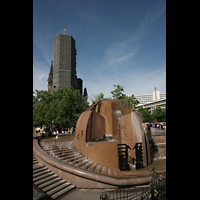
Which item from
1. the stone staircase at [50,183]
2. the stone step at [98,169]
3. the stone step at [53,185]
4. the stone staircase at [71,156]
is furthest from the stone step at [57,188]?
the stone step at [98,169]

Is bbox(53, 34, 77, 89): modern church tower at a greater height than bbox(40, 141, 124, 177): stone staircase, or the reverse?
bbox(53, 34, 77, 89): modern church tower

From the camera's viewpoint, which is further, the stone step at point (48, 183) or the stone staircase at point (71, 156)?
the stone staircase at point (71, 156)

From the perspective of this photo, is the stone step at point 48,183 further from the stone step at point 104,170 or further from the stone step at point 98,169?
the stone step at point 104,170

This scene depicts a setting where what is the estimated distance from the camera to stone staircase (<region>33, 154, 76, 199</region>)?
A: 6.55m

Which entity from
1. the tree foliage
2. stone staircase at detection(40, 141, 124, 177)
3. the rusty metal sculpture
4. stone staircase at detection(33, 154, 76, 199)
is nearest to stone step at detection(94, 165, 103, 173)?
stone staircase at detection(40, 141, 124, 177)

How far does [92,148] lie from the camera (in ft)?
32.7

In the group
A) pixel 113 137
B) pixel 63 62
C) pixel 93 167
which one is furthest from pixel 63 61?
pixel 93 167

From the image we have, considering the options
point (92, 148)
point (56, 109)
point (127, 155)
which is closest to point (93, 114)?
point (92, 148)

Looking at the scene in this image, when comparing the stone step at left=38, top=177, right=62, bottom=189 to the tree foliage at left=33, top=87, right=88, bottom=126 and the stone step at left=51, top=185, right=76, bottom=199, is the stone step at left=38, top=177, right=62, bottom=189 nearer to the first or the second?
the stone step at left=51, top=185, right=76, bottom=199

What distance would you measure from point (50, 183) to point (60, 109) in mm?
19624

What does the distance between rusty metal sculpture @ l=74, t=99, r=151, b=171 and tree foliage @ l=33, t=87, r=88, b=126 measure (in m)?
14.2

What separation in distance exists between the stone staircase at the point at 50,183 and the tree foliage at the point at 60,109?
18.0m

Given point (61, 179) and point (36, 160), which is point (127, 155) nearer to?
point (61, 179)

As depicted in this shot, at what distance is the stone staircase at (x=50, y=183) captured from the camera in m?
6.55
